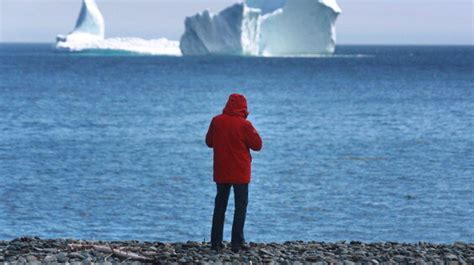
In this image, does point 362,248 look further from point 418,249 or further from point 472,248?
point 472,248

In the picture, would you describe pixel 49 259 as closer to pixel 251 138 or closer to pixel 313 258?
pixel 251 138

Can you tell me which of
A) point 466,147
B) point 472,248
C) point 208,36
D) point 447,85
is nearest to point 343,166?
point 466,147

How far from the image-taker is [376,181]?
20.8 metres

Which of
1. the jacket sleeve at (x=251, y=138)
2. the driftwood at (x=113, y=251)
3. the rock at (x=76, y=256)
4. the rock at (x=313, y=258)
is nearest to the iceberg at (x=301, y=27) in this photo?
the jacket sleeve at (x=251, y=138)

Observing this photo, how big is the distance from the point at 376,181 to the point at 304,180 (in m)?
1.51

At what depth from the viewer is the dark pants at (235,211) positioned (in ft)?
27.3

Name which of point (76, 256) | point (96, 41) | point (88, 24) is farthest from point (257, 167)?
point (96, 41)

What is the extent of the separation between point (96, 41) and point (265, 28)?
96.1ft

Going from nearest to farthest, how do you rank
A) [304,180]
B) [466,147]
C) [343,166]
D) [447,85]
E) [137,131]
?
1. [304,180]
2. [343,166]
3. [466,147]
4. [137,131]
5. [447,85]

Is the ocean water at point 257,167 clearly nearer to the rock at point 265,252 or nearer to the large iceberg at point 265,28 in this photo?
the rock at point 265,252

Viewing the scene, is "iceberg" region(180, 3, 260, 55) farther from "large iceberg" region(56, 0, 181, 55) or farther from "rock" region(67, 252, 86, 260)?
"rock" region(67, 252, 86, 260)

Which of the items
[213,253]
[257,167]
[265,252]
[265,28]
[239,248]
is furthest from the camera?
[265,28]

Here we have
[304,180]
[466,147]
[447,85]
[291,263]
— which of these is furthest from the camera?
[447,85]

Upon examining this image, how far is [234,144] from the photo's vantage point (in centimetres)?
829
